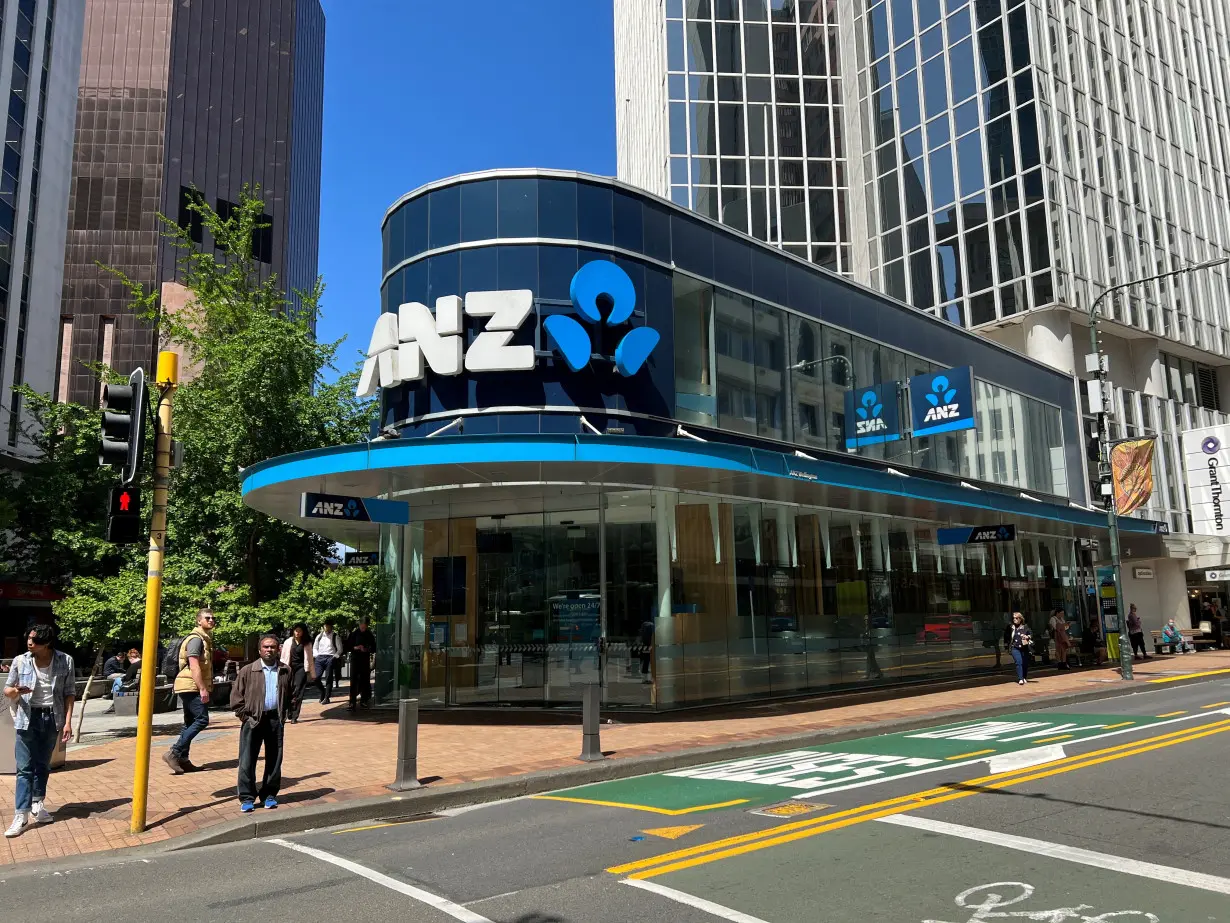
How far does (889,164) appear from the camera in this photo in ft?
151

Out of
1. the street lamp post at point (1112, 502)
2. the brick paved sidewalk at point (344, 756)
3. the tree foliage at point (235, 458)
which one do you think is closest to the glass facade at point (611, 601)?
the brick paved sidewalk at point (344, 756)

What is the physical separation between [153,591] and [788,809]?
6.01 metres

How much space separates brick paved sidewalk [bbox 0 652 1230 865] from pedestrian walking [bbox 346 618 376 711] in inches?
22.3

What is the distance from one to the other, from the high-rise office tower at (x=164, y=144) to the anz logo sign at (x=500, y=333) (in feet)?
209

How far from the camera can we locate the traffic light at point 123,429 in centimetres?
840

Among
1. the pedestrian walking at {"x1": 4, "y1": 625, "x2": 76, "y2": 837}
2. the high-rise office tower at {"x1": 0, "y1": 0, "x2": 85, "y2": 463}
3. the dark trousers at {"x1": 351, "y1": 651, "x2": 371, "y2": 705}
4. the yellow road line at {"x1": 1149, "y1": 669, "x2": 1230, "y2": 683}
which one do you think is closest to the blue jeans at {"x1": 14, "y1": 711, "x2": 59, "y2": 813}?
the pedestrian walking at {"x1": 4, "y1": 625, "x2": 76, "y2": 837}

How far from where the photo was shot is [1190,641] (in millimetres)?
34438

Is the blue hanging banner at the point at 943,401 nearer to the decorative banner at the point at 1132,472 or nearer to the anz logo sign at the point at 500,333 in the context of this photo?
the decorative banner at the point at 1132,472

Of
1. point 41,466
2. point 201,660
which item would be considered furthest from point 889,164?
point 201,660

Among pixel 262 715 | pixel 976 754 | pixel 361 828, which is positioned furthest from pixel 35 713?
pixel 976 754

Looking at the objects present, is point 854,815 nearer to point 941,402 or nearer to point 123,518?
point 123,518

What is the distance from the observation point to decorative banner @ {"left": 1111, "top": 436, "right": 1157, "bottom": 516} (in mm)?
25523

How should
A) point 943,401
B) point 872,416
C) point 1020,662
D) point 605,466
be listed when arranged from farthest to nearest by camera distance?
point 872,416 → point 943,401 → point 1020,662 → point 605,466

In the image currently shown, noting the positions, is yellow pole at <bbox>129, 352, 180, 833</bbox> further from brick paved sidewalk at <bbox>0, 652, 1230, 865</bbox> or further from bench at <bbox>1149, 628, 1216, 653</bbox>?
bench at <bbox>1149, 628, 1216, 653</bbox>
